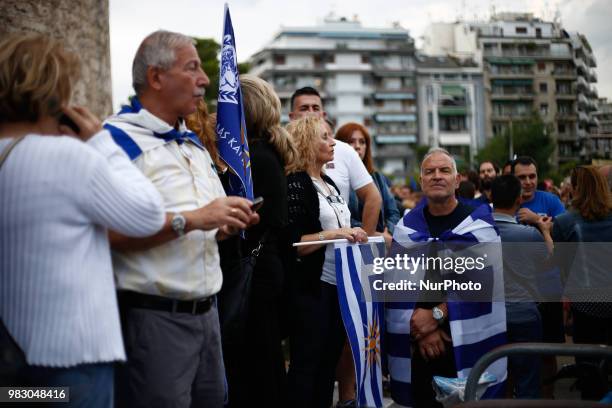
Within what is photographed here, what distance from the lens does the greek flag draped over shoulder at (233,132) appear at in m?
3.83

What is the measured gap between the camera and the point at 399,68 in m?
94.7

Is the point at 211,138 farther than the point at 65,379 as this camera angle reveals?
Yes

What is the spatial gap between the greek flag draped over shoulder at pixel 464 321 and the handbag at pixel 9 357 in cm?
317

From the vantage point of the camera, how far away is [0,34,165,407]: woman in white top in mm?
2422

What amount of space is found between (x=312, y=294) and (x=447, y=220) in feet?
3.74

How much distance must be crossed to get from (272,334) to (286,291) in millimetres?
620

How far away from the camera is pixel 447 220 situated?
17.4 ft

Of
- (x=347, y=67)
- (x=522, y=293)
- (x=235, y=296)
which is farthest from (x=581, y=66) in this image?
(x=235, y=296)

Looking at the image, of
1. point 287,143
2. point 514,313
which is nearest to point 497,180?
point 514,313

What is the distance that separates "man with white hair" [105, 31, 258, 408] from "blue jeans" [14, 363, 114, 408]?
0.35 m

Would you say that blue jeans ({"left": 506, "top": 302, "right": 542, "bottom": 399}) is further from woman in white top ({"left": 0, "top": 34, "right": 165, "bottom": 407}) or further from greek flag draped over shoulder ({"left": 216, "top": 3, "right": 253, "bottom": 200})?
woman in white top ({"left": 0, "top": 34, "right": 165, "bottom": 407})

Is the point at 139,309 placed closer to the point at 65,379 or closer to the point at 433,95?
the point at 65,379

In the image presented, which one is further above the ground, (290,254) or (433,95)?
(433,95)

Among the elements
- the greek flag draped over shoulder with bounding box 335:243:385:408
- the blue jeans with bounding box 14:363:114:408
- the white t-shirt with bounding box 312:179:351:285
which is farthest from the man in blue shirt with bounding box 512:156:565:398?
the blue jeans with bounding box 14:363:114:408
